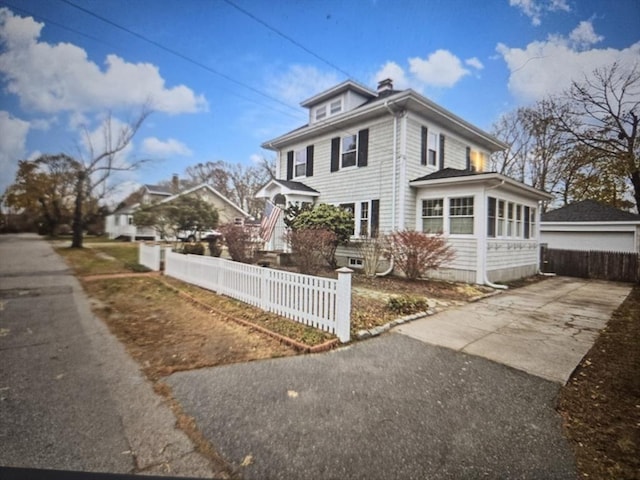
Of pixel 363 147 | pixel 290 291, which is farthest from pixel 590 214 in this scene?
pixel 290 291

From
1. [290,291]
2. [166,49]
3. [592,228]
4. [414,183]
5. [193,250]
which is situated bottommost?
[290,291]

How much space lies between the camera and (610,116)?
4590mm

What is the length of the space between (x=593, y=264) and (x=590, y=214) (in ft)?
13.9

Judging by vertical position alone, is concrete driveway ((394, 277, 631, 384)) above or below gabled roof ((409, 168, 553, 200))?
below

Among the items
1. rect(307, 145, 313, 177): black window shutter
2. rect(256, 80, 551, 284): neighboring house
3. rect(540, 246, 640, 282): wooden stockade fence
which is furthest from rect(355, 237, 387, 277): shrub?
rect(540, 246, 640, 282): wooden stockade fence

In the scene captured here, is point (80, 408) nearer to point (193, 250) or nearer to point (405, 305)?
point (405, 305)

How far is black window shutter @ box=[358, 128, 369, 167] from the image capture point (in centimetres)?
1074

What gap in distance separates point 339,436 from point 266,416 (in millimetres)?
587

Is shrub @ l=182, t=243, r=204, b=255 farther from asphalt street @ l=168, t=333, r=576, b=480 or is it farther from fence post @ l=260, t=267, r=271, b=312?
asphalt street @ l=168, t=333, r=576, b=480

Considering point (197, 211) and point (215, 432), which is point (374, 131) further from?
point (215, 432)

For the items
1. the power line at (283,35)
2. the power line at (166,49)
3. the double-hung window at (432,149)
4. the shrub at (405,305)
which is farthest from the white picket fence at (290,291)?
the double-hung window at (432,149)

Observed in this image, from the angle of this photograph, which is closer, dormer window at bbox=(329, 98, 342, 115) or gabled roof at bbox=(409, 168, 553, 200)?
gabled roof at bbox=(409, 168, 553, 200)

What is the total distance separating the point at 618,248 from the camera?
42.5 feet

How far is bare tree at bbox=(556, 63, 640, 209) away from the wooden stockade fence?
10.6ft
